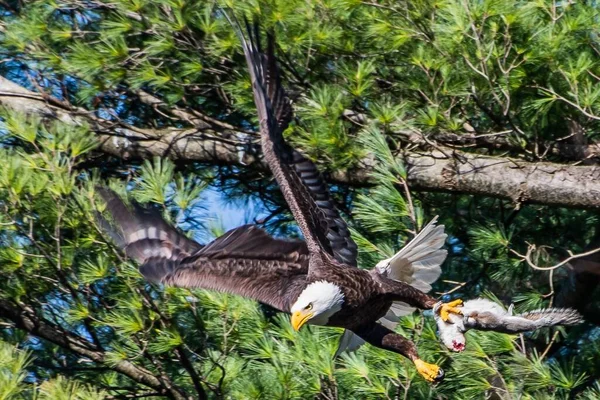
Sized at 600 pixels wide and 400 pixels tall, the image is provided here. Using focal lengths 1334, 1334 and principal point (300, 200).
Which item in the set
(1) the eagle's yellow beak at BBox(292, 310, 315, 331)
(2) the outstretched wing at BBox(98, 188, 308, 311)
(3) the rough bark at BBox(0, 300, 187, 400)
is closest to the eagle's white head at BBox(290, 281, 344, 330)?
(1) the eagle's yellow beak at BBox(292, 310, 315, 331)

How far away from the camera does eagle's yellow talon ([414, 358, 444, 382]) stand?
440 cm

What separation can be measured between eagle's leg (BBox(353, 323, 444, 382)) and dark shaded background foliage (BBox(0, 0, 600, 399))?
0.04 metres

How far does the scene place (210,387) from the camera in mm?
4574

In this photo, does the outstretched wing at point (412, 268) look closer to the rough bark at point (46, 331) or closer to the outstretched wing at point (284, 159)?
the outstretched wing at point (284, 159)

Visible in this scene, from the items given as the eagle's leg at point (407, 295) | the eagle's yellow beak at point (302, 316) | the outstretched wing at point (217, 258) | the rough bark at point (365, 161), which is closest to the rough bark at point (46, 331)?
the outstretched wing at point (217, 258)

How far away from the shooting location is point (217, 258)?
16.0ft

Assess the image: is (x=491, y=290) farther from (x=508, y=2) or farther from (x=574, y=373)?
(x=508, y=2)

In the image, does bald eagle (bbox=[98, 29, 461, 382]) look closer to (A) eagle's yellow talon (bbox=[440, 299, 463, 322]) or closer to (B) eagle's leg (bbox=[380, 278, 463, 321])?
(B) eagle's leg (bbox=[380, 278, 463, 321])

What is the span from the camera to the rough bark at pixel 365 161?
4688mm

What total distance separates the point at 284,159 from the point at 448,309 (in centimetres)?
94

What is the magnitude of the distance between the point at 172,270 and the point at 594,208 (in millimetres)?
1502

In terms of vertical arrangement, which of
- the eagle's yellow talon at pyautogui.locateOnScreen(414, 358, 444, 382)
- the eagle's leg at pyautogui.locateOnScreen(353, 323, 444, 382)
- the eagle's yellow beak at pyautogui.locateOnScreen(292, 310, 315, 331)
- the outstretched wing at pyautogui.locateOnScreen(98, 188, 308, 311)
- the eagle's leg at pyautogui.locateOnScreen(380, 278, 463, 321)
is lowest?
the eagle's yellow talon at pyautogui.locateOnScreen(414, 358, 444, 382)

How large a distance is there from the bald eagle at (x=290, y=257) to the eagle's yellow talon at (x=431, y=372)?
0.25 metres

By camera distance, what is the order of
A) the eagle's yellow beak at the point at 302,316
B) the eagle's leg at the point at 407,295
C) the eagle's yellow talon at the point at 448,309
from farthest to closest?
the eagle's leg at the point at 407,295
the eagle's yellow beak at the point at 302,316
the eagle's yellow talon at the point at 448,309
